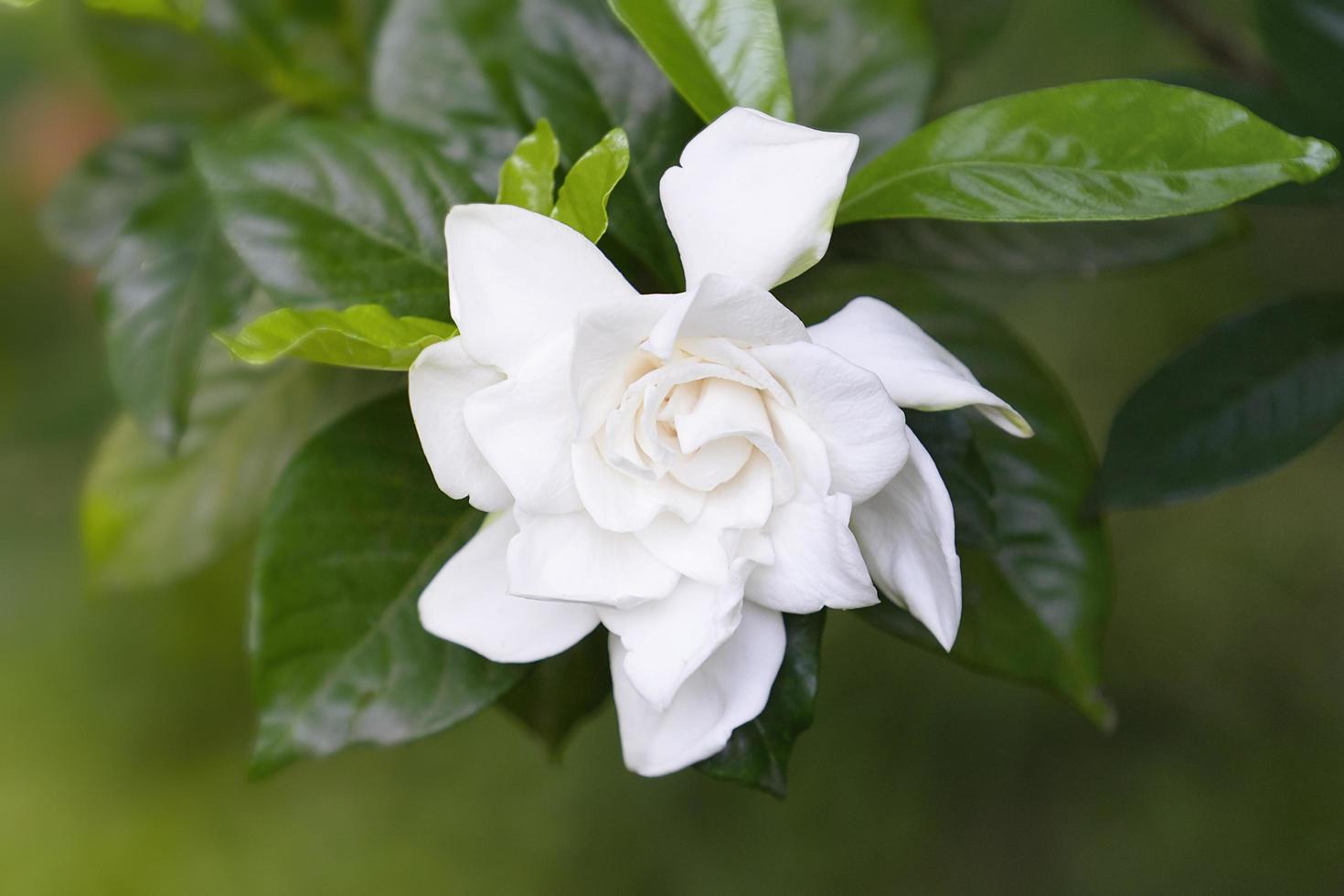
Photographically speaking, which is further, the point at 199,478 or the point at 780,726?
the point at 199,478

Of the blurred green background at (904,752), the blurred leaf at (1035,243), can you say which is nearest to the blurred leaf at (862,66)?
the blurred leaf at (1035,243)

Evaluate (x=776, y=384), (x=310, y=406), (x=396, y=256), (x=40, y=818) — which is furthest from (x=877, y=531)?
(x=40, y=818)

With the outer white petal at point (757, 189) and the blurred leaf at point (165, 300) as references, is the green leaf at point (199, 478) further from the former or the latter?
the outer white petal at point (757, 189)

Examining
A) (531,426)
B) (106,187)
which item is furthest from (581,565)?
(106,187)

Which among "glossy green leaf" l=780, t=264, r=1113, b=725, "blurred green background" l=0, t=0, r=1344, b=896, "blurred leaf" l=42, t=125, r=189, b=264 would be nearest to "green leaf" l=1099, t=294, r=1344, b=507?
"glossy green leaf" l=780, t=264, r=1113, b=725

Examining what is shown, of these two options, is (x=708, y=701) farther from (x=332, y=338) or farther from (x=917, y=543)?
(x=332, y=338)

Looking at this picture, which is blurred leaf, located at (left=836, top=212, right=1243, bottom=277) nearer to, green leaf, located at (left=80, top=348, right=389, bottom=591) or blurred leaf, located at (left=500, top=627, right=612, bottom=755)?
blurred leaf, located at (left=500, top=627, right=612, bottom=755)

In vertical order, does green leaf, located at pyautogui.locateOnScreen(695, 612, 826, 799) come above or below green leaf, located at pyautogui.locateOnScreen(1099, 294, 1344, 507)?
below
